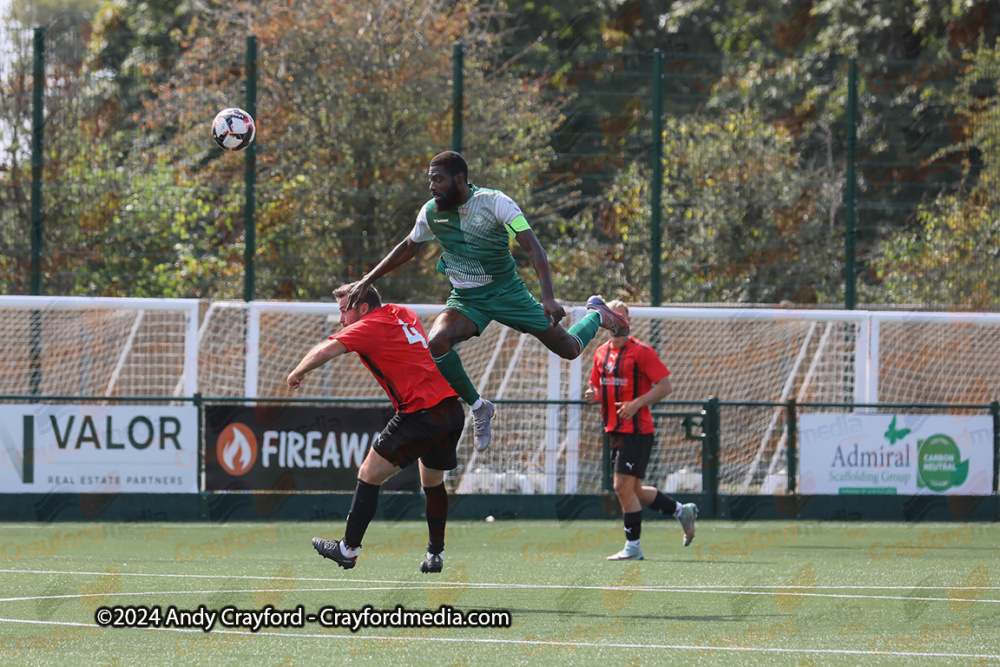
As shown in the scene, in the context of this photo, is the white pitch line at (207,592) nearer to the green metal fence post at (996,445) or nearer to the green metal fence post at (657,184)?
the green metal fence post at (657,184)

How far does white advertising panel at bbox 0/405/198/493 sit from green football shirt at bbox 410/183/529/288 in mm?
6731

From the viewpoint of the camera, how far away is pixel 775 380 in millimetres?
19453

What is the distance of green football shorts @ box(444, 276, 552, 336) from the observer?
885 centimetres

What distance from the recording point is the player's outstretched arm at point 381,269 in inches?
339

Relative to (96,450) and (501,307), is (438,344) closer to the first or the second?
(501,307)

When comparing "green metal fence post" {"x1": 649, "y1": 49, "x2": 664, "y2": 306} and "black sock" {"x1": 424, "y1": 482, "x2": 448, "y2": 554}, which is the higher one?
"green metal fence post" {"x1": 649, "y1": 49, "x2": 664, "y2": 306}

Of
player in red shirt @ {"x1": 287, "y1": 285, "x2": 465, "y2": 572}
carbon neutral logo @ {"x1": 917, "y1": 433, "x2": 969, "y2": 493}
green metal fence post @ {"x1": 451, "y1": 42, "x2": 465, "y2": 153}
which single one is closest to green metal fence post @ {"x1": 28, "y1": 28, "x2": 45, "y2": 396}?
green metal fence post @ {"x1": 451, "y1": 42, "x2": 465, "y2": 153}

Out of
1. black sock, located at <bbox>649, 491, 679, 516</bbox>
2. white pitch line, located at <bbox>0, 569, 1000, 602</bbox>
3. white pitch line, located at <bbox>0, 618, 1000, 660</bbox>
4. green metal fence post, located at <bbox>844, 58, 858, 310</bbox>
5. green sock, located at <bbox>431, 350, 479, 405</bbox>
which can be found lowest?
white pitch line, located at <bbox>0, 569, 1000, 602</bbox>

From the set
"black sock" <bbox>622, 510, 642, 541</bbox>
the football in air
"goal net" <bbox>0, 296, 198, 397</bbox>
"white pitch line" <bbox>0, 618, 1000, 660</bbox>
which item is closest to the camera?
"white pitch line" <bbox>0, 618, 1000, 660</bbox>

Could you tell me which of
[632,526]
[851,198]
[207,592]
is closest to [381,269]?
[207,592]

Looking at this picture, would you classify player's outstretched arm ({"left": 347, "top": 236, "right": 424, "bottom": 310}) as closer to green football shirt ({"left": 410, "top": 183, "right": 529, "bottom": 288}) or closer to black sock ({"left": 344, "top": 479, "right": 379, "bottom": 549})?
green football shirt ({"left": 410, "top": 183, "right": 529, "bottom": 288})

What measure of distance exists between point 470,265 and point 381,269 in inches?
22.8

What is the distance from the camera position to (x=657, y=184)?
55.9 feet

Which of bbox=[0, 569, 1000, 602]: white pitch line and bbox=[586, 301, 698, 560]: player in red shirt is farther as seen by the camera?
bbox=[586, 301, 698, 560]: player in red shirt
